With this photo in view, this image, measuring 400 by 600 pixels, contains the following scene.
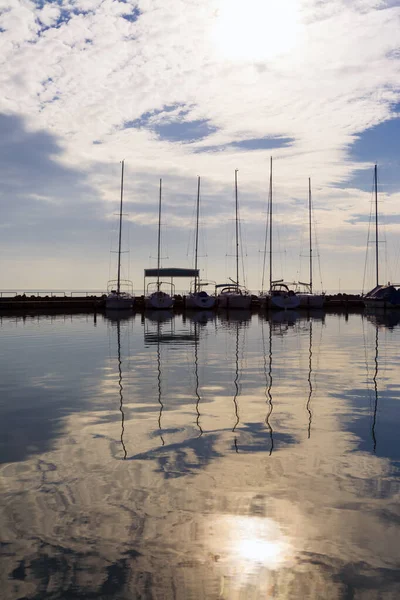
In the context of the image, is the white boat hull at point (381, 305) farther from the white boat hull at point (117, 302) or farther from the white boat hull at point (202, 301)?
the white boat hull at point (117, 302)

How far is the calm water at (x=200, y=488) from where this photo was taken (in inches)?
227

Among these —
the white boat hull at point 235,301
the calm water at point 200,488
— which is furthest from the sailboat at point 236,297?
the calm water at point 200,488

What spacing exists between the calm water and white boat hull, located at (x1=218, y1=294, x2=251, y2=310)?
2271 inches

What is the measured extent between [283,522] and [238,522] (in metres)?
0.55

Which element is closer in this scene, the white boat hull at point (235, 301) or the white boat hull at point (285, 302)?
the white boat hull at point (285, 302)

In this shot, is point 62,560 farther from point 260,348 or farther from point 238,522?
point 260,348

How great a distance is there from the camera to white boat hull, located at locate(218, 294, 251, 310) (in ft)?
251

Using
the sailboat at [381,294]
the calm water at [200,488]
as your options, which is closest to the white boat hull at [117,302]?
the sailboat at [381,294]

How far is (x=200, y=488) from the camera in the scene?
27.2 ft

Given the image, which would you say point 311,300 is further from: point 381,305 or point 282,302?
point 381,305

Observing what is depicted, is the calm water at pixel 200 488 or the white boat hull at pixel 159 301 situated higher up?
the white boat hull at pixel 159 301

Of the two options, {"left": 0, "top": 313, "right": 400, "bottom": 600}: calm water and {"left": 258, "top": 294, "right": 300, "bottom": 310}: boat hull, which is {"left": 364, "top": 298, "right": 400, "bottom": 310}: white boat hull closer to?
{"left": 258, "top": 294, "right": 300, "bottom": 310}: boat hull

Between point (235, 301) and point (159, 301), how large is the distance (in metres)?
10.2

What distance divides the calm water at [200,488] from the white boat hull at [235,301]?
57.7 m
